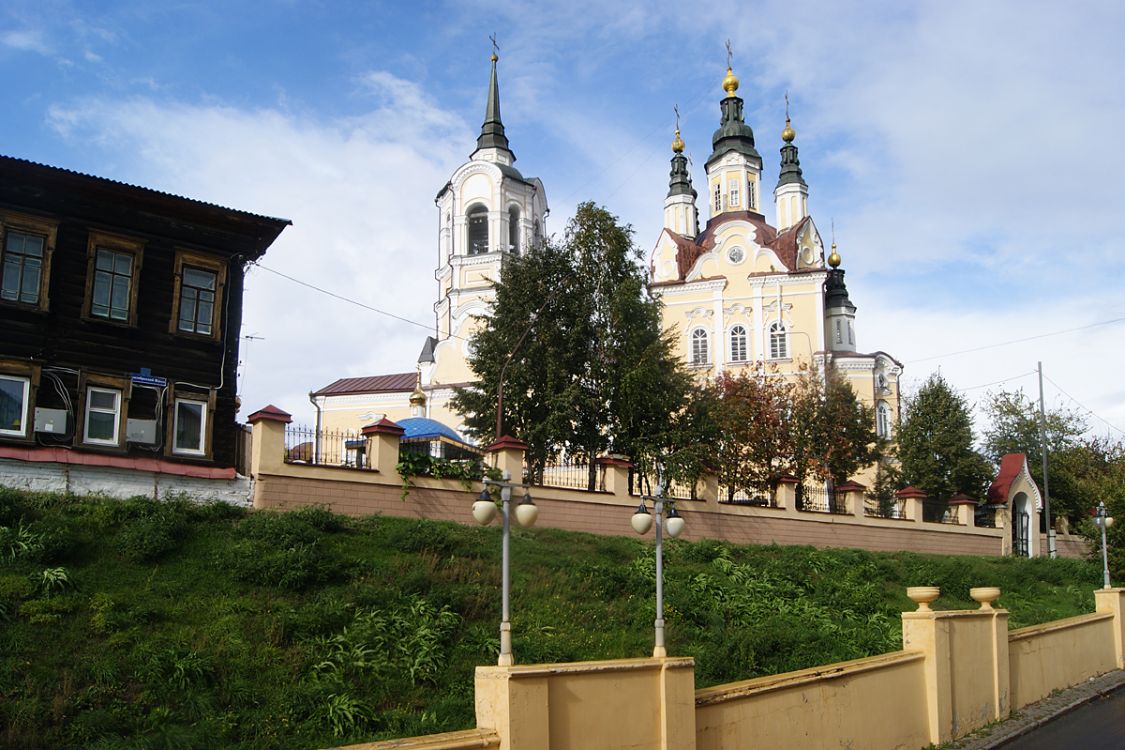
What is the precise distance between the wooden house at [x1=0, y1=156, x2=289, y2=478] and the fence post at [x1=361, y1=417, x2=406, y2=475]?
2.77 metres

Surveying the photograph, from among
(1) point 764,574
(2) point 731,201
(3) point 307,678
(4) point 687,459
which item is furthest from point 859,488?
(2) point 731,201

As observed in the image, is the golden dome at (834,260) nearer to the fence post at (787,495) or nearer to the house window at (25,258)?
the fence post at (787,495)

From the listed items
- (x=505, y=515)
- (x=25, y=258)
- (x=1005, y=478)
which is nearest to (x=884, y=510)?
(x=1005, y=478)

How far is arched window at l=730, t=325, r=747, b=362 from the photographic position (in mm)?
54750

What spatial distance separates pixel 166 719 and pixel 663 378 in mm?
19384

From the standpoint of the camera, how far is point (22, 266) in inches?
817

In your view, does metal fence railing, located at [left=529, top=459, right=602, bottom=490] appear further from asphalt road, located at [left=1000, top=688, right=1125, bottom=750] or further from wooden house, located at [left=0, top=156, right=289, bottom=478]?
asphalt road, located at [left=1000, top=688, right=1125, bottom=750]

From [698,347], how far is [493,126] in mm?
15130

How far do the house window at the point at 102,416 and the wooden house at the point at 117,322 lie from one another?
0.03m

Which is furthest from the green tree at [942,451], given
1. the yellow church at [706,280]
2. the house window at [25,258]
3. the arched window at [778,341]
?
the house window at [25,258]

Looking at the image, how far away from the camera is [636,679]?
10.0 meters

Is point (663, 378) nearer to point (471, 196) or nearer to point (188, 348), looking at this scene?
point (188, 348)

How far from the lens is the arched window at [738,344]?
180 ft

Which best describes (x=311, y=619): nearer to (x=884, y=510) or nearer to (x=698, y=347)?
(x=884, y=510)
